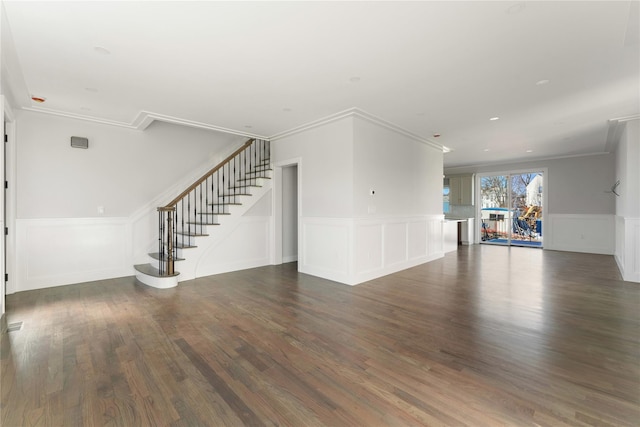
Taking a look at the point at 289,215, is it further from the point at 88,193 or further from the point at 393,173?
the point at 88,193

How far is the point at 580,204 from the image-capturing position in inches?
313

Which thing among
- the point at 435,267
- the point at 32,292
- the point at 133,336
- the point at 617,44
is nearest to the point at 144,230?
the point at 32,292

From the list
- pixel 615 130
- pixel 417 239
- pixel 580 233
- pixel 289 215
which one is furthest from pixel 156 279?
pixel 580 233

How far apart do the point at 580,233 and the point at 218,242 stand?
9.40m

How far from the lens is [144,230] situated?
5.38 metres

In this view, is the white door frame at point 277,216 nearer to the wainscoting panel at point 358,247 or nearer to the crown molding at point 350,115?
the crown molding at point 350,115

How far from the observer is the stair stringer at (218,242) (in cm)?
488

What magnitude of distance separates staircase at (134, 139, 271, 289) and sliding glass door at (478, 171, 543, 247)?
750cm

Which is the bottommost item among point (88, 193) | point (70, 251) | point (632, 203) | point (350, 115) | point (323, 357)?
point (323, 357)

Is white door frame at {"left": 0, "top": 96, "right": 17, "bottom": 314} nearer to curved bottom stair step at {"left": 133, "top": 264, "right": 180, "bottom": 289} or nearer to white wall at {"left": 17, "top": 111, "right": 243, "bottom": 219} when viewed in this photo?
white wall at {"left": 17, "top": 111, "right": 243, "bottom": 219}

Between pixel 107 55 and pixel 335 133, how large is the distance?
9.89 feet

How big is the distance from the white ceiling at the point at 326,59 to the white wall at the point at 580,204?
3917mm

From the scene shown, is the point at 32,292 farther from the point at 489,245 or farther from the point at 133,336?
the point at 489,245

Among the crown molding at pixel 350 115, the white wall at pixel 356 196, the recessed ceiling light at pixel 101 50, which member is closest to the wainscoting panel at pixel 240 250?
the white wall at pixel 356 196
